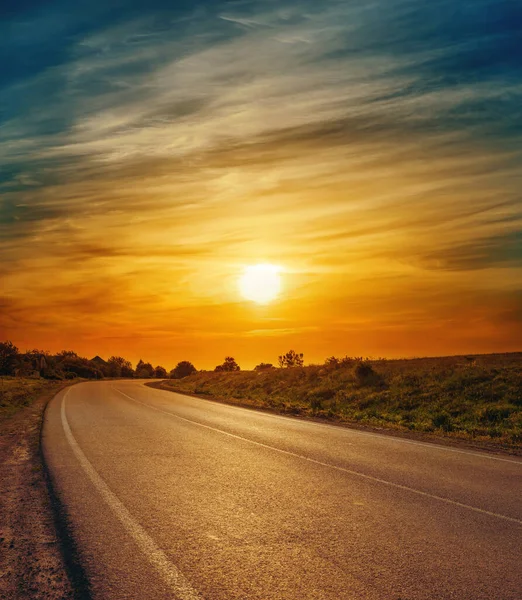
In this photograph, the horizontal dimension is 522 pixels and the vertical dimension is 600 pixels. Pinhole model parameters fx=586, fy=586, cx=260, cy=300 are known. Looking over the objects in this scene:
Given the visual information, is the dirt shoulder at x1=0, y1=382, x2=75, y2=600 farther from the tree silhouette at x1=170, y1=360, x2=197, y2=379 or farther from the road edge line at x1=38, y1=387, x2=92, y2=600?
the tree silhouette at x1=170, y1=360, x2=197, y2=379

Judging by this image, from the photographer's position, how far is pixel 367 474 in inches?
381

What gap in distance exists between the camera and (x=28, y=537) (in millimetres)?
6340

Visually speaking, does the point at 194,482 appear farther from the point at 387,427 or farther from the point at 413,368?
the point at 413,368

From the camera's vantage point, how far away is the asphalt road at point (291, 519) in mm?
4891

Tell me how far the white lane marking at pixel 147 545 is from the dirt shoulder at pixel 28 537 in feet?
2.43

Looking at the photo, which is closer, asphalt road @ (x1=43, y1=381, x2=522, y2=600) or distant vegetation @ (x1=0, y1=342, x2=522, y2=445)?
asphalt road @ (x1=43, y1=381, x2=522, y2=600)

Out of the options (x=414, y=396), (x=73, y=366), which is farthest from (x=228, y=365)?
(x=414, y=396)

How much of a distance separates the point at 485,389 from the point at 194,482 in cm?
1791

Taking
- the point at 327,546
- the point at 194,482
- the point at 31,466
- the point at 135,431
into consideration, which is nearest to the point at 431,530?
the point at 327,546

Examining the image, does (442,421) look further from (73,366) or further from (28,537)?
(73,366)

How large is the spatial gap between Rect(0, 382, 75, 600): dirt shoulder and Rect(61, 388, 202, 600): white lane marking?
0.74 m

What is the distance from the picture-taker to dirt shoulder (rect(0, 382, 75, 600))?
16.1 ft

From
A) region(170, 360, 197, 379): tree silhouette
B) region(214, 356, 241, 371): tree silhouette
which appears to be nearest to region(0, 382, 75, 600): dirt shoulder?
region(214, 356, 241, 371): tree silhouette

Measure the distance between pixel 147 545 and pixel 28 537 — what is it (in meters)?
1.46
